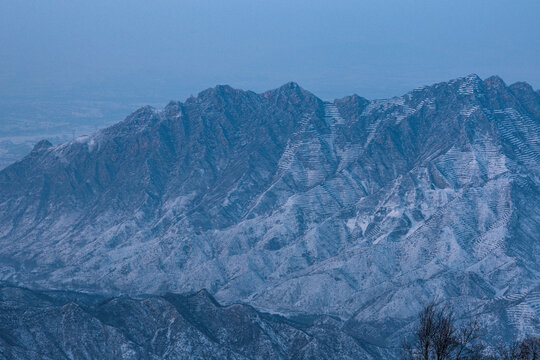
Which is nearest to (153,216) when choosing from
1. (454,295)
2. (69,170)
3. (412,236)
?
(69,170)

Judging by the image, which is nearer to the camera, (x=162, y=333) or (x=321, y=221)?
(x=162, y=333)

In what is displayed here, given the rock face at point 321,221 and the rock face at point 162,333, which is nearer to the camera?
the rock face at point 162,333

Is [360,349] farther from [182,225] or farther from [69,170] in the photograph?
[69,170]

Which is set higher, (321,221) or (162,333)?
(162,333)

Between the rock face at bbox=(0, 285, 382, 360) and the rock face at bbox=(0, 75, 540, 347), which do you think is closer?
the rock face at bbox=(0, 285, 382, 360)
